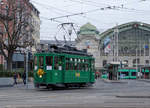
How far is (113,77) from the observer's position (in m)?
50.1

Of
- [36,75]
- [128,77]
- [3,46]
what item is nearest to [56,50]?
[36,75]

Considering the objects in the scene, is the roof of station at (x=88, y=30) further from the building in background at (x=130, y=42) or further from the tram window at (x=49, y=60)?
the tram window at (x=49, y=60)

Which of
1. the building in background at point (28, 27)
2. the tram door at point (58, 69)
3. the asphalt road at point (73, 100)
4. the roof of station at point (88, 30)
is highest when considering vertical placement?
the roof of station at point (88, 30)

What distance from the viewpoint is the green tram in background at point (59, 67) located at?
25172 millimetres

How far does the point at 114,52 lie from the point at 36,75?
72.1m

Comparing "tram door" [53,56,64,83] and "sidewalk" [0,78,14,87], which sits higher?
"tram door" [53,56,64,83]

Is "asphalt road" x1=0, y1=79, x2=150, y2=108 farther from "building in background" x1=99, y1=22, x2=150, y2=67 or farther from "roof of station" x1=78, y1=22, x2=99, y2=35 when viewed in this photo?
"building in background" x1=99, y1=22, x2=150, y2=67

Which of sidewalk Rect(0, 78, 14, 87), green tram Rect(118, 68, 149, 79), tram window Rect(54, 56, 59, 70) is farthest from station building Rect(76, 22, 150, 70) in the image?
tram window Rect(54, 56, 59, 70)

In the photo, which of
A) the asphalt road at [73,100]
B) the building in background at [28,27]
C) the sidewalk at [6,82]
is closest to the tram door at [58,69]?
the asphalt road at [73,100]

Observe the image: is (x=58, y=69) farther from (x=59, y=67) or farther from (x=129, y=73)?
(x=129, y=73)

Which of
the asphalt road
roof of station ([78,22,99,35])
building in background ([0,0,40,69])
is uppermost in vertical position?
roof of station ([78,22,99,35])

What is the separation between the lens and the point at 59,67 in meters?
26.0

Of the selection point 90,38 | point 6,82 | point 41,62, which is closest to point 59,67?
point 41,62

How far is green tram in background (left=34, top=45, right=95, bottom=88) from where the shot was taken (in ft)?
82.6
